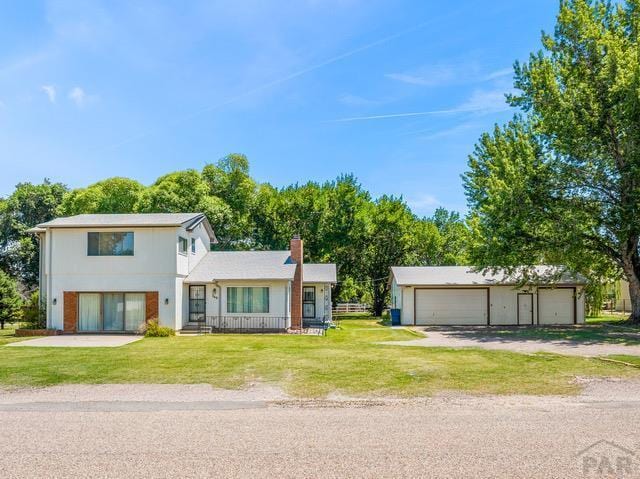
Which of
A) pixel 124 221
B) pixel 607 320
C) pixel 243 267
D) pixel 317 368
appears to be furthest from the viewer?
pixel 607 320

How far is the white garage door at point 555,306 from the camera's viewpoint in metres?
29.6

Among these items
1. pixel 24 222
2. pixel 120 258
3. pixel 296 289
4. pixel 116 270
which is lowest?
pixel 296 289

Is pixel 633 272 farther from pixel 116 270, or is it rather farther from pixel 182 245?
pixel 116 270

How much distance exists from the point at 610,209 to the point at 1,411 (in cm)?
2644

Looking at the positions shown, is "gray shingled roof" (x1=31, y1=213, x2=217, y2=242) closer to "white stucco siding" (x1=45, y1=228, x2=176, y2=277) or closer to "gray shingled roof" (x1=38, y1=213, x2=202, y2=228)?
"gray shingled roof" (x1=38, y1=213, x2=202, y2=228)

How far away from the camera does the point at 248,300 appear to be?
80.5 ft

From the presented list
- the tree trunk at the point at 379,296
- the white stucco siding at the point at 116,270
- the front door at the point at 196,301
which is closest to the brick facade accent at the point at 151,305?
the white stucco siding at the point at 116,270

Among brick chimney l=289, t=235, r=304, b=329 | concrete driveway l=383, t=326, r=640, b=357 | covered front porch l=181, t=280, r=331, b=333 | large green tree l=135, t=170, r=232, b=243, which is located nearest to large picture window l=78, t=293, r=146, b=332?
covered front porch l=181, t=280, r=331, b=333

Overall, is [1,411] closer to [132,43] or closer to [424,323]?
[132,43]

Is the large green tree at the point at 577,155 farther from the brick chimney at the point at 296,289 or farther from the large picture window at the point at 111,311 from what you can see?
the large picture window at the point at 111,311

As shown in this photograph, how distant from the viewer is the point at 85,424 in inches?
316

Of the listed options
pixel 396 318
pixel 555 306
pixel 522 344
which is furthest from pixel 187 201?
pixel 522 344

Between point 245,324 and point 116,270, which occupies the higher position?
point 116,270

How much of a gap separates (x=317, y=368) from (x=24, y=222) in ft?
158
